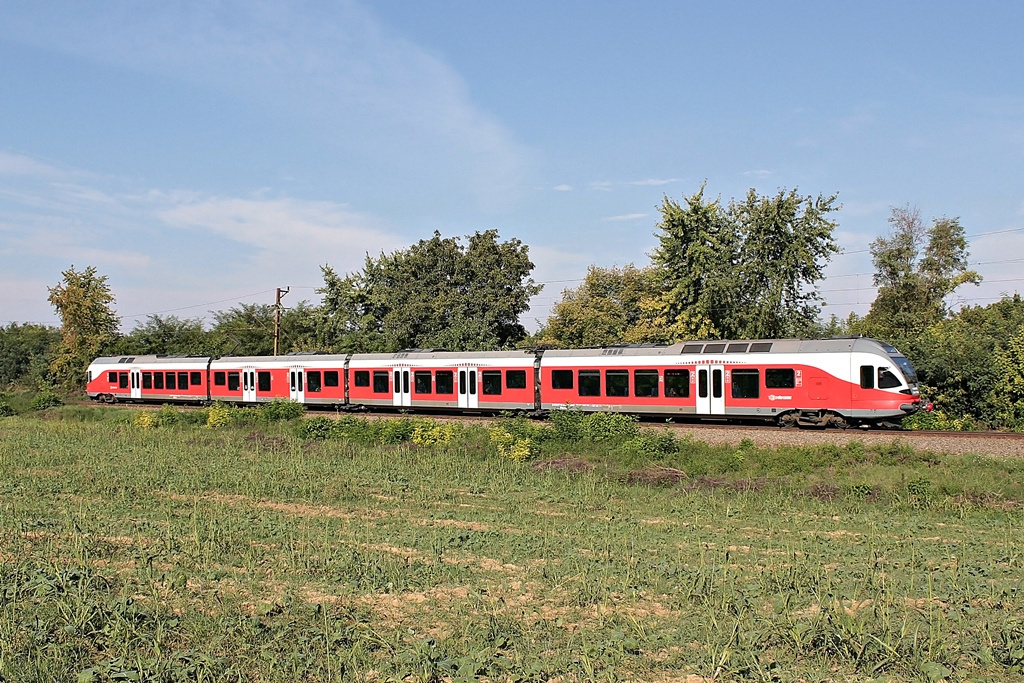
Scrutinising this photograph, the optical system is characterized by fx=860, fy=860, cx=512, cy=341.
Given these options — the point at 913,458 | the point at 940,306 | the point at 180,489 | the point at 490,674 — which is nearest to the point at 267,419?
the point at 180,489

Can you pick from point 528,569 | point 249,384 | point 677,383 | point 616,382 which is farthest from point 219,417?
point 528,569

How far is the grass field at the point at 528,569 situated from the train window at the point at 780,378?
16.1 feet

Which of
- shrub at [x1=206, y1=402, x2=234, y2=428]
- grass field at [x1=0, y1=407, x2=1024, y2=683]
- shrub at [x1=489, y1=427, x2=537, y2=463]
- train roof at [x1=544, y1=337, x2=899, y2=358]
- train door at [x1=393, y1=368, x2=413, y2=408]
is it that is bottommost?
grass field at [x1=0, y1=407, x2=1024, y2=683]

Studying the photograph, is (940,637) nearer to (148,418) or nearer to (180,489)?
(180,489)

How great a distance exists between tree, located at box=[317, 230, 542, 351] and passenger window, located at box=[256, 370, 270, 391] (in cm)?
1218

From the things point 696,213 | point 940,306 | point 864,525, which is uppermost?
point 696,213

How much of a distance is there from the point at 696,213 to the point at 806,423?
1450cm

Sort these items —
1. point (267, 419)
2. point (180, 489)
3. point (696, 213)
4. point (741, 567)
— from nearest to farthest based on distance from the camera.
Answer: point (741, 567) < point (180, 489) < point (267, 419) < point (696, 213)

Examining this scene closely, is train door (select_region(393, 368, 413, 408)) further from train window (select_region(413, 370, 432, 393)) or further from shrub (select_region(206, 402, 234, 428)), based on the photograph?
shrub (select_region(206, 402, 234, 428))

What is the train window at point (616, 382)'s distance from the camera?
2858cm

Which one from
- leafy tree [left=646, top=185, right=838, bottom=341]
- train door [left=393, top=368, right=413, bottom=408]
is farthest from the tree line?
train door [left=393, top=368, right=413, bottom=408]

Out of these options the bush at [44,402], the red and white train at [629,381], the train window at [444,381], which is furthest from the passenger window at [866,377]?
the bush at [44,402]

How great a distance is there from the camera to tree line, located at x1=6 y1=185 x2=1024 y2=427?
2945cm

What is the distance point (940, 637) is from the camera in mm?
8227
